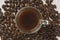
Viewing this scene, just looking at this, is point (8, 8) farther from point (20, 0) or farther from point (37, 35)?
point (37, 35)

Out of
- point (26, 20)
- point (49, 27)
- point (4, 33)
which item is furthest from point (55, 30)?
Result: point (4, 33)
